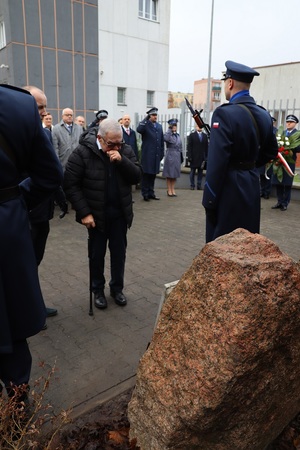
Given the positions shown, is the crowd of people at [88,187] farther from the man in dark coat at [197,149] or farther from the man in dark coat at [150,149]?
the man in dark coat at [197,149]

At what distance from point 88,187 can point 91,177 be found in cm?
10

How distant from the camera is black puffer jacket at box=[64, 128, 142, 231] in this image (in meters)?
3.71

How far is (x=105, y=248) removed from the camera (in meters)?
4.03

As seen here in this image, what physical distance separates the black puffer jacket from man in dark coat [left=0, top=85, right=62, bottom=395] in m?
1.33

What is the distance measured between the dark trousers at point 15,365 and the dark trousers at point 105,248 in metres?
1.71

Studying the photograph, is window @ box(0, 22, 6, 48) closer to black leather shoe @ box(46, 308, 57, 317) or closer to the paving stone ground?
the paving stone ground

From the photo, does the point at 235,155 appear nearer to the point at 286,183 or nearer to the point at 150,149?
the point at 286,183

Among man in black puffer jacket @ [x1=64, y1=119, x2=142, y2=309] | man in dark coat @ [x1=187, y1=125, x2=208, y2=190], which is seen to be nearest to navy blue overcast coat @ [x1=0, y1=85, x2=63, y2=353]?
man in black puffer jacket @ [x1=64, y1=119, x2=142, y2=309]

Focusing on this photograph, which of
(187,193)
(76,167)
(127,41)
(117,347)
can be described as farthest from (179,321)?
(127,41)

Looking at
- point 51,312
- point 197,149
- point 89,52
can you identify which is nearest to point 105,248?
point 51,312

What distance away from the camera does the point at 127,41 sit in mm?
24719

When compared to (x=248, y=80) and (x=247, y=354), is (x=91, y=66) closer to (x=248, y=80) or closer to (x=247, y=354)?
(x=248, y=80)

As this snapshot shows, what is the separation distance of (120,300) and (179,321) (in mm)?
2255

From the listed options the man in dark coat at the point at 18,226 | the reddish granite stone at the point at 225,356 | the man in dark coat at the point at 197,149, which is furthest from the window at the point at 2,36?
the reddish granite stone at the point at 225,356
